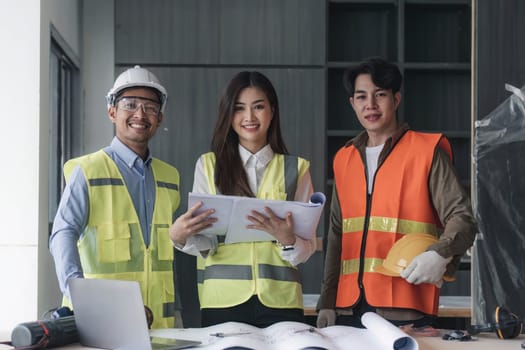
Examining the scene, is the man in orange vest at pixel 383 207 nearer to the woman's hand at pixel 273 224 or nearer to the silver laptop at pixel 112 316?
the woman's hand at pixel 273 224

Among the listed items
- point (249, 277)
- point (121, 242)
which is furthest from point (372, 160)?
point (121, 242)

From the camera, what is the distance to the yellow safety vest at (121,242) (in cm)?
247

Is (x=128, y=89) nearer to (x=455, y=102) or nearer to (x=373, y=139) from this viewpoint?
(x=373, y=139)

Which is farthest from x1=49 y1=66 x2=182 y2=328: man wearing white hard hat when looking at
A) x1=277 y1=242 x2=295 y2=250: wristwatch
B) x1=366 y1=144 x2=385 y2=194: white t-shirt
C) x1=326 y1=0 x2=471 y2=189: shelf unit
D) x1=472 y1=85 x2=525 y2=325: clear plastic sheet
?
x1=326 y1=0 x2=471 y2=189: shelf unit

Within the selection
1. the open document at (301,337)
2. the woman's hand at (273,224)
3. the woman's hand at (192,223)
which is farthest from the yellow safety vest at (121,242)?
the open document at (301,337)

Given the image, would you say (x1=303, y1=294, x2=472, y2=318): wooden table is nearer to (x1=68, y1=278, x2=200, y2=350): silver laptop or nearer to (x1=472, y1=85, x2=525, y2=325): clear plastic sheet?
(x1=472, y1=85, x2=525, y2=325): clear plastic sheet

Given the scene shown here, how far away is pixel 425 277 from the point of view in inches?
92.8

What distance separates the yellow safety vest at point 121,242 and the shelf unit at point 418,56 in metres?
2.69

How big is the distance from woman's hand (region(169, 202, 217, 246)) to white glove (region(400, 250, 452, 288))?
622 mm

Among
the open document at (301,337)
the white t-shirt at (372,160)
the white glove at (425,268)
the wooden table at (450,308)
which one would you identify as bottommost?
the wooden table at (450,308)

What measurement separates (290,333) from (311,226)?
574 mm

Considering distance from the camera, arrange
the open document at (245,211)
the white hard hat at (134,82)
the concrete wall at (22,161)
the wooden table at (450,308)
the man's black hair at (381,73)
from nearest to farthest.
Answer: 1. the open document at (245,211)
2. the white hard hat at (134,82)
3. the man's black hair at (381,73)
4. the concrete wall at (22,161)
5. the wooden table at (450,308)

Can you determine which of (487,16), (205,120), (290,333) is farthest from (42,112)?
(290,333)

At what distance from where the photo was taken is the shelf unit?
5.16 m
